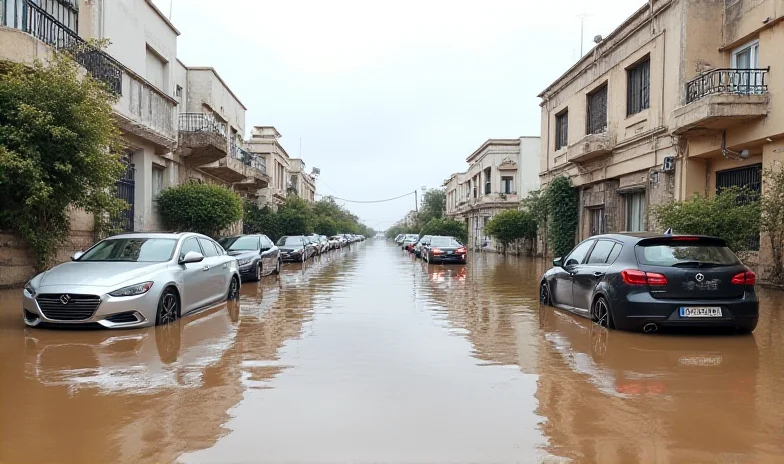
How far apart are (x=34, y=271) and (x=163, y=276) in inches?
256

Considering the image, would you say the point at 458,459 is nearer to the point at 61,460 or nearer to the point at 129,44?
the point at 61,460

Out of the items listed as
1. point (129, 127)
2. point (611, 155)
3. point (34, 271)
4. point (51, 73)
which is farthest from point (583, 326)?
point (611, 155)

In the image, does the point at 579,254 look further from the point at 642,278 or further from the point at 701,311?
the point at 701,311

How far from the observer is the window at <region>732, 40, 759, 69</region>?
16.1m

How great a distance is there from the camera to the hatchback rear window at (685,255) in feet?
25.9

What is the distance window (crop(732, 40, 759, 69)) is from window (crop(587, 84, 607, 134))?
6.44 metres

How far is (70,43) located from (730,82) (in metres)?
17.9

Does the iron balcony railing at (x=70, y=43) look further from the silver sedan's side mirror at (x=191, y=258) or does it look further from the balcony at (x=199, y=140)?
the silver sedan's side mirror at (x=191, y=258)

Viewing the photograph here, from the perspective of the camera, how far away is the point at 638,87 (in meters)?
20.9

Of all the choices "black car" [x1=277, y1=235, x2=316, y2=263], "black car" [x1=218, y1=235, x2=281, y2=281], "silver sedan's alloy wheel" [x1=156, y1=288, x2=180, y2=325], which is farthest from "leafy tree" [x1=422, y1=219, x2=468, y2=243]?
"silver sedan's alloy wheel" [x1=156, y1=288, x2=180, y2=325]

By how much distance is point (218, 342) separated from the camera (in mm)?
7602

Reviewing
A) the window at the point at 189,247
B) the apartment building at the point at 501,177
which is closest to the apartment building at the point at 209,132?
the window at the point at 189,247

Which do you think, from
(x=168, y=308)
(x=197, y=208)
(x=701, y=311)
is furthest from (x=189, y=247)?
(x=197, y=208)

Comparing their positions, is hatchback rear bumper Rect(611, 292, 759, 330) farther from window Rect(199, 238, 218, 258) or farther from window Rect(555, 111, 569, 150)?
window Rect(555, 111, 569, 150)
